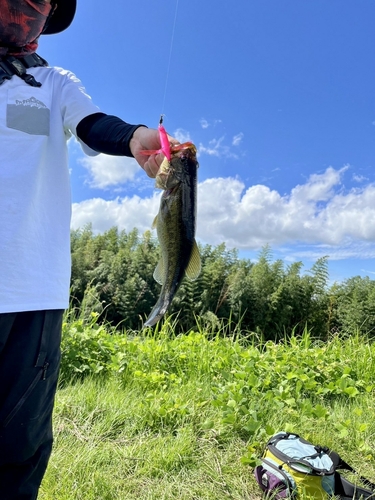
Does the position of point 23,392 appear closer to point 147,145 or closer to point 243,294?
point 147,145

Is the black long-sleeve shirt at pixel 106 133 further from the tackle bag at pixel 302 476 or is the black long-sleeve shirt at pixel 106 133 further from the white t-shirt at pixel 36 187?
the tackle bag at pixel 302 476

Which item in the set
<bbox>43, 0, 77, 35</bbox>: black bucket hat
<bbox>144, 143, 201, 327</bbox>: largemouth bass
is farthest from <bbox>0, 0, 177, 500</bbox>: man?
<bbox>43, 0, 77, 35</bbox>: black bucket hat

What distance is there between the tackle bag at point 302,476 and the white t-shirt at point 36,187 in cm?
179

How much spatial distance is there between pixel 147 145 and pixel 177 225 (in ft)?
1.30

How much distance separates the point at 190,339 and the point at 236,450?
2.11m

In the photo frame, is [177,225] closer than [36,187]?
No

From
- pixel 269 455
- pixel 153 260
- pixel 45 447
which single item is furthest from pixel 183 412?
pixel 153 260

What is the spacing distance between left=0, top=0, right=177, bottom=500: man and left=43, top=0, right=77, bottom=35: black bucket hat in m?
0.40

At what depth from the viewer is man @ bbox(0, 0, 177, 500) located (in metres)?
1.59

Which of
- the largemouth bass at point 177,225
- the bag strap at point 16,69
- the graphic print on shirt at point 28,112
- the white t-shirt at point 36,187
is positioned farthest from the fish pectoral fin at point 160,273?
the bag strap at point 16,69

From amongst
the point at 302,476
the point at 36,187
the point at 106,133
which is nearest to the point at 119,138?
the point at 106,133

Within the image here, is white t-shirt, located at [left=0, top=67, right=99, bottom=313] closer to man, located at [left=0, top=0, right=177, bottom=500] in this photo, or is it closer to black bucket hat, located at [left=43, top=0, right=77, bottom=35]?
man, located at [left=0, top=0, right=177, bottom=500]

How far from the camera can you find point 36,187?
65.3 inches

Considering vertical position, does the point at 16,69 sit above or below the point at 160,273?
above
